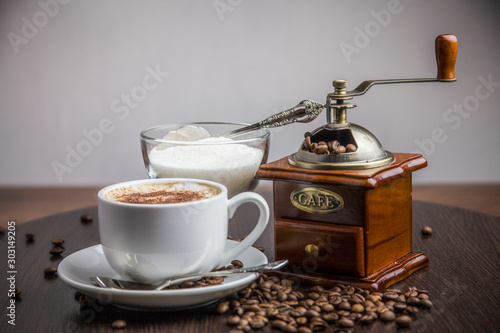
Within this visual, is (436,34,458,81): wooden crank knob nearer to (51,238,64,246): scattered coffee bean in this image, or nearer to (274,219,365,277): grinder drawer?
(274,219,365,277): grinder drawer

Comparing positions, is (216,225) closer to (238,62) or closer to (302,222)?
(302,222)

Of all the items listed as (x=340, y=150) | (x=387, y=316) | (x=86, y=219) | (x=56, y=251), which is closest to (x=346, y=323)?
(x=387, y=316)

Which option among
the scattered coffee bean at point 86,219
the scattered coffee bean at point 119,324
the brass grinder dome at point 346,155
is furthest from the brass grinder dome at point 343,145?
the scattered coffee bean at point 86,219

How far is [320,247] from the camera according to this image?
3.44ft

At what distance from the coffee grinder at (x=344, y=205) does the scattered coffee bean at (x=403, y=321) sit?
15cm

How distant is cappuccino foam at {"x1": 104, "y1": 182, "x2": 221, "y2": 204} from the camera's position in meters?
0.98

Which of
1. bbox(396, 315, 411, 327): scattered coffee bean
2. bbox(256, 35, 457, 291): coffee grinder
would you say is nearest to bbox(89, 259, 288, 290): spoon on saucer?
bbox(256, 35, 457, 291): coffee grinder

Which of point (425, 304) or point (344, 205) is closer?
point (425, 304)

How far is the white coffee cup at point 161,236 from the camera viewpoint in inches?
35.9

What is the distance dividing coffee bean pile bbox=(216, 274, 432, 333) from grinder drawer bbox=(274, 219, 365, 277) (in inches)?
1.8

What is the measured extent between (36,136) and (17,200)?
1.25 feet

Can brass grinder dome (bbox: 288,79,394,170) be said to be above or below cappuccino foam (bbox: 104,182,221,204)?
above

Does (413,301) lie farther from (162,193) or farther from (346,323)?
(162,193)

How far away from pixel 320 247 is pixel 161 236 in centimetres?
30
